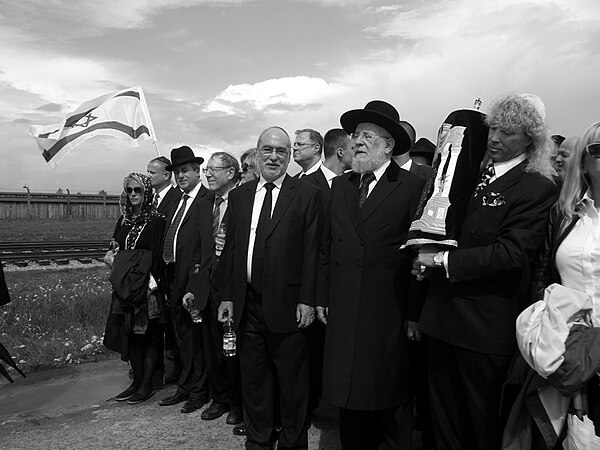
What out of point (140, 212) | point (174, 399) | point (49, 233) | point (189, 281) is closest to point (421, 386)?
point (189, 281)

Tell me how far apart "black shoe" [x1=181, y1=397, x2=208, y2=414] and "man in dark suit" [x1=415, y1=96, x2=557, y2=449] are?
264 cm

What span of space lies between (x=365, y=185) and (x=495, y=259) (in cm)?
112

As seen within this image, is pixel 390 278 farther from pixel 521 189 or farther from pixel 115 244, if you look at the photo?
pixel 115 244

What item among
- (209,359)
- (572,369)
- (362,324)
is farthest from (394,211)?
(209,359)

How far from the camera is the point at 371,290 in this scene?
3.47 metres

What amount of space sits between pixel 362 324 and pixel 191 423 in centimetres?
199

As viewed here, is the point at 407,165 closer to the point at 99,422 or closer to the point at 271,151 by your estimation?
the point at 271,151

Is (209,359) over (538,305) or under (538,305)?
under

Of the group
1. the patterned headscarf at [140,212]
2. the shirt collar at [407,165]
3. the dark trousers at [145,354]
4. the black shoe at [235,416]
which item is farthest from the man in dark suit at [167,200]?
the shirt collar at [407,165]

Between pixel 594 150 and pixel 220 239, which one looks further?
pixel 220 239

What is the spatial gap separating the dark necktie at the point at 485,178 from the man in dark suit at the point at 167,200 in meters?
3.34

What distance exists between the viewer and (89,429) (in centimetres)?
444

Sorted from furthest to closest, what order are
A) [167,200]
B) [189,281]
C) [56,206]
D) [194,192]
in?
[56,206] → [167,200] → [194,192] → [189,281]

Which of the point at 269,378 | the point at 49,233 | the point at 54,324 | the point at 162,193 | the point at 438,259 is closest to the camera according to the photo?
the point at 438,259
